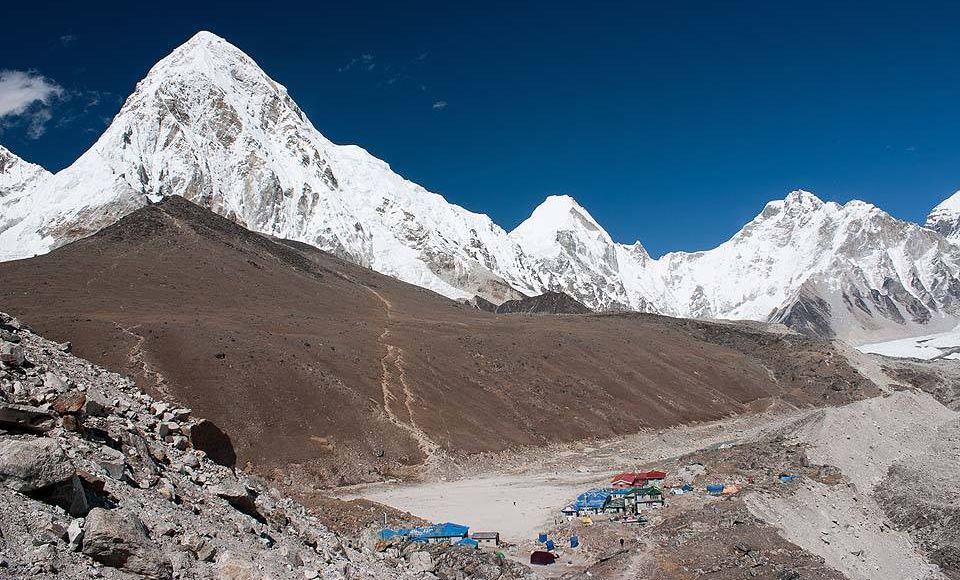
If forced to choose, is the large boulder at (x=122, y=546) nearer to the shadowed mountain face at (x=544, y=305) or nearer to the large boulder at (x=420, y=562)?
the large boulder at (x=420, y=562)

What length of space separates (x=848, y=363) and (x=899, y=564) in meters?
90.2

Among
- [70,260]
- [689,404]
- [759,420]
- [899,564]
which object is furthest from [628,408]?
[70,260]

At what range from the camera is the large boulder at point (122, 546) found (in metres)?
10.6

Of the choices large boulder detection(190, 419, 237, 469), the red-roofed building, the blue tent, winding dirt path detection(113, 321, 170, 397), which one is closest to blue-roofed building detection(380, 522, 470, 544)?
the blue tent

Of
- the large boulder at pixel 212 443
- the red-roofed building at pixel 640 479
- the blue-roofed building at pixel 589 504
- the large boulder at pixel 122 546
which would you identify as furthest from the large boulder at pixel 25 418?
the red-roofed building at pixel 640 479

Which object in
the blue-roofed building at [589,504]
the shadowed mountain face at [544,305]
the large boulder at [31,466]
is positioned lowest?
the blue-roofed building at [589,504]

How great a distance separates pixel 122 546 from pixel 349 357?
54913 mm

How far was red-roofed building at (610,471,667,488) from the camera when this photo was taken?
4409 centimetres

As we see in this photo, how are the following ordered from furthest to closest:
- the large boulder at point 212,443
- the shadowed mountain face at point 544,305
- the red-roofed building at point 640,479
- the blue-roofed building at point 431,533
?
1. the shadowed mountain face at point 544,305
2. the red-roofed building at point 640,479
3. the blue-roofed building at point 431,533
4. the large boulder at point 212,443

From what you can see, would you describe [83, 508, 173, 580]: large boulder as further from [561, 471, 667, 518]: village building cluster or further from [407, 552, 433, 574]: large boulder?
[561, 471, 667, 518]: village building cluster

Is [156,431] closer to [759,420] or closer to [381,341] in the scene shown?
[381,341]

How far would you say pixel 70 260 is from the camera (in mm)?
90375

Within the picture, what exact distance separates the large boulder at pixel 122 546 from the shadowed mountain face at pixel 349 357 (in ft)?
110

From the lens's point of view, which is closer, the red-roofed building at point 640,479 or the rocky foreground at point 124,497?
the rocky foreground at point 124,497
